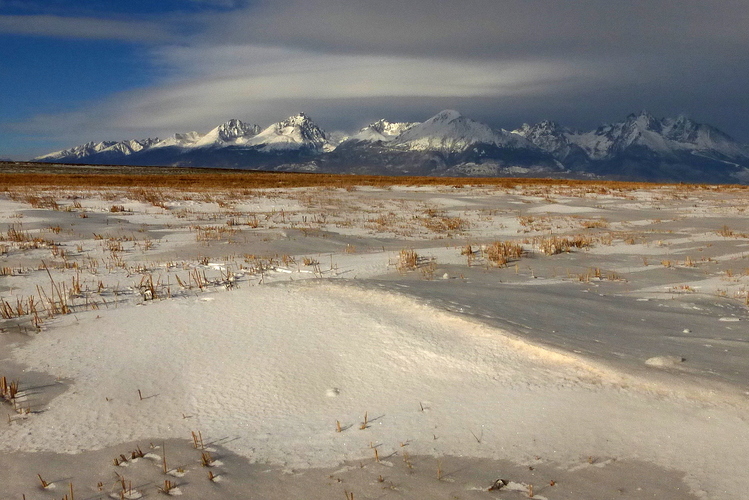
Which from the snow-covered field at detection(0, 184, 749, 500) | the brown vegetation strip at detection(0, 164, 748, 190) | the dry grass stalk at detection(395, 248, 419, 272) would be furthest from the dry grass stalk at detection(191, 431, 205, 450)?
the brown vegetation strip at detection(0, 164, 748, 190)

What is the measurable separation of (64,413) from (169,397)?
2.93ft

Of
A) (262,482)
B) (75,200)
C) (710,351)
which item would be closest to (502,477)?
(262,482)

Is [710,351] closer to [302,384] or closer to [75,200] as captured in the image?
[302,384]

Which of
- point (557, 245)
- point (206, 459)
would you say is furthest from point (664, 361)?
point (557, 245)

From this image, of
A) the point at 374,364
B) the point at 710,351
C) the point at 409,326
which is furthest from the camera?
the point at 409,326

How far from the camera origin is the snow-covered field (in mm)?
3836

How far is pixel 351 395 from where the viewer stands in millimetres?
5039

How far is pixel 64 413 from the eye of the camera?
473 cm

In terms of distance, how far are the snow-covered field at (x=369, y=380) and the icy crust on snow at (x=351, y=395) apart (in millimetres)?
21

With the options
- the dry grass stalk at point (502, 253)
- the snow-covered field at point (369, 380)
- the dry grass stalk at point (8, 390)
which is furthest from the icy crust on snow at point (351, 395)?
the dry grass stalk at point (502, 253)

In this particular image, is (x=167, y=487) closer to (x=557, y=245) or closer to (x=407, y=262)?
(x=407, y=262)

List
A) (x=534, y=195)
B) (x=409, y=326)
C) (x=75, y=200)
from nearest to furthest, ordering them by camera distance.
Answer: (x=409, y=326), (x=75, y=200), (x=534, y=195)

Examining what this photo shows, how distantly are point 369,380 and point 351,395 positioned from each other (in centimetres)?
32

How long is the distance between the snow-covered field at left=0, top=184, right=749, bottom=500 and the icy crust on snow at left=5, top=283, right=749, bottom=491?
0.02m
